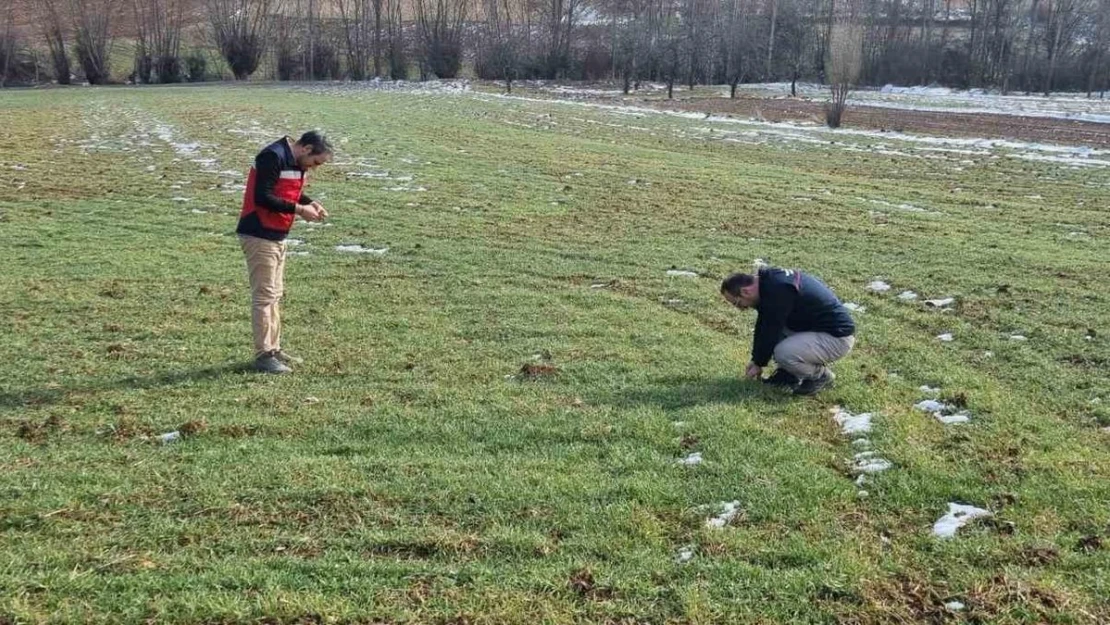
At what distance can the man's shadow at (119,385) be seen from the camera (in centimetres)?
723

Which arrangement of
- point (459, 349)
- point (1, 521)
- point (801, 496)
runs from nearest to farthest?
point (1, 521) < point (801, 496) < point (459, 349)

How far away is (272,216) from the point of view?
311 inches

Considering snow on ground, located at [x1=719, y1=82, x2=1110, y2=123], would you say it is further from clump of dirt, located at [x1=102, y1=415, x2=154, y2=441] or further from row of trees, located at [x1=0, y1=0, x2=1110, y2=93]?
clump of dirt, located at [x1=102, y1=415, x2=154, y2=441]

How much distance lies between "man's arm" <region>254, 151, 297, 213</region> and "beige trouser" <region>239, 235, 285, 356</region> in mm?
352

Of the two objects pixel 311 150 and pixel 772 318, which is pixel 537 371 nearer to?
pixel 772 318

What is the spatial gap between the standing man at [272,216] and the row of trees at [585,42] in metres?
67.1

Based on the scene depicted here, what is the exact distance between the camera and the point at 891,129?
3666cm

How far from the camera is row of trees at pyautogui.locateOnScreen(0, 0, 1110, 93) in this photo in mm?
77812

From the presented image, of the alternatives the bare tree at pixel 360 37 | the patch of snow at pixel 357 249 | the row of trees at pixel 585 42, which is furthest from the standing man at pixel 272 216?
the bare tree at pixel 360 37

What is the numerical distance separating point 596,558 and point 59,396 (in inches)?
194

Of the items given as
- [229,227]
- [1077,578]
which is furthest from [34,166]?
[1077,578]

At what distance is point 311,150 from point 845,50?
2738 inches

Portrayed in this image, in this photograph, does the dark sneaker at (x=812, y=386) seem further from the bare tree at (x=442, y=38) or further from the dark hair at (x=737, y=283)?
the bare tree at (x=442, y=38)

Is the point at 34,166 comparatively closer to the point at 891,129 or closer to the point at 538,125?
the point at 538,125
